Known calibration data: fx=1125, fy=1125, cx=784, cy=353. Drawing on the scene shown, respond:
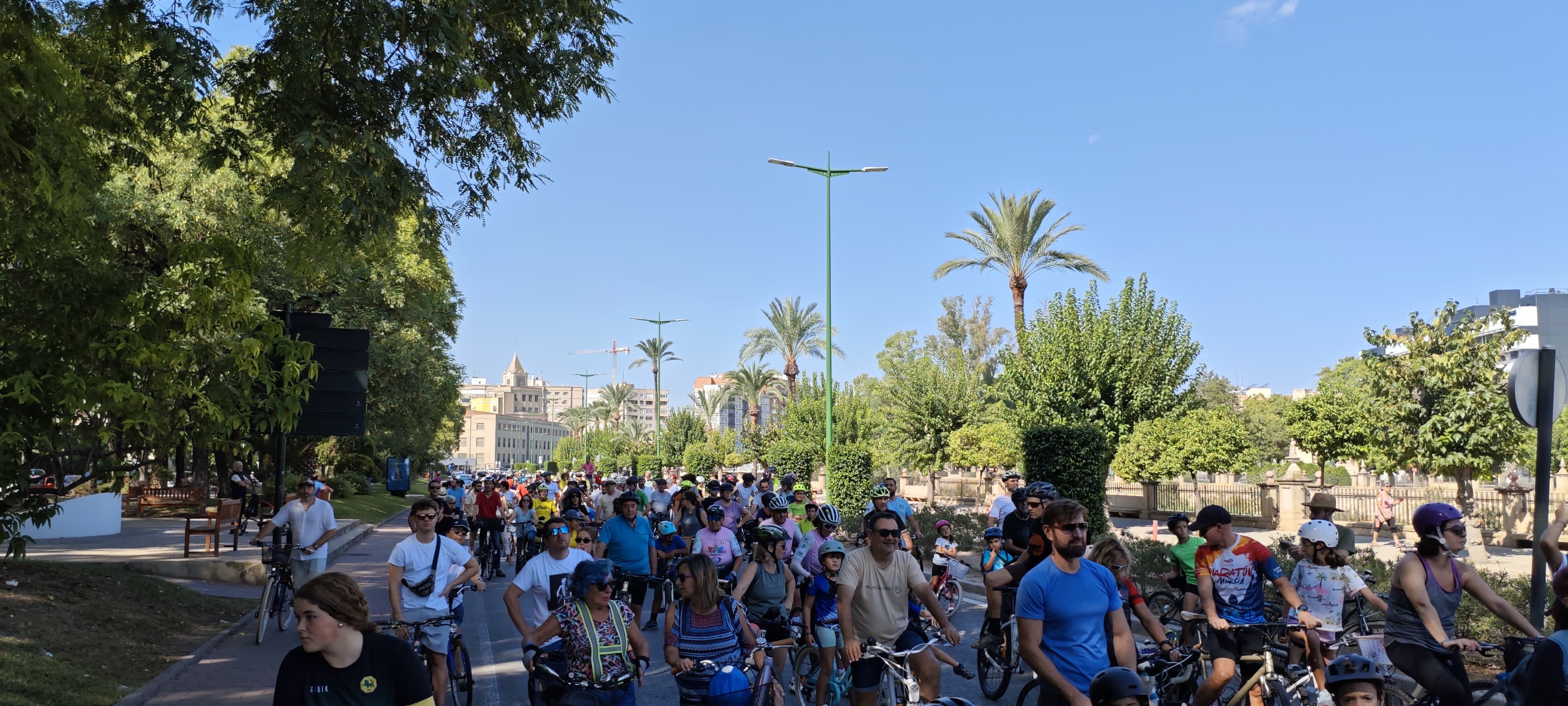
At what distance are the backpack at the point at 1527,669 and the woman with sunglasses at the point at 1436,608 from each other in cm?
128

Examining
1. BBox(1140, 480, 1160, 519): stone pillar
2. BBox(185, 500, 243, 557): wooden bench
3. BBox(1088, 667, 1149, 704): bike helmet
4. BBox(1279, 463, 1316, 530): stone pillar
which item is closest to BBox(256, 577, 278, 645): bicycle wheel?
BBox(185, 500, 243, 557): wooden bench

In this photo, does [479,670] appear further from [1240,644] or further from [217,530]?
[217,530]

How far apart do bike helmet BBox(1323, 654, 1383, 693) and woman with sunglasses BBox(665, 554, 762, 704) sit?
10.4 feet

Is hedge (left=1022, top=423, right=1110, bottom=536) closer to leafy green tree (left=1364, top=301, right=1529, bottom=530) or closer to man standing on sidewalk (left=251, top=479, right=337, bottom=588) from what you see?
leafy green tree (left=1364, top=301, right=1529, bottom=530)

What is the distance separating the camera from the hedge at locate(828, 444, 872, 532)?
99.4 ft

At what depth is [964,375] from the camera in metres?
46.1

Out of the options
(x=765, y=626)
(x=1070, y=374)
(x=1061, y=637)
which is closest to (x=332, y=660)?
(x=1061, y=637)

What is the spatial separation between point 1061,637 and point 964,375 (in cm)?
4167

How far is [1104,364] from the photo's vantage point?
103 feet

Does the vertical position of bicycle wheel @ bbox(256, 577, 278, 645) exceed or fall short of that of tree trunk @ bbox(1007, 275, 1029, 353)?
it falls short

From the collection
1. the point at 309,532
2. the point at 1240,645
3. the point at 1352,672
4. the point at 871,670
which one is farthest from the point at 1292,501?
the point at 1352,672

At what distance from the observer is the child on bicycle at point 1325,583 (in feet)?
23.6

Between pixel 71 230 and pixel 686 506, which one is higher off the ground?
pixel 71 230

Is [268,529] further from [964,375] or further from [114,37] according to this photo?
[964,375]
